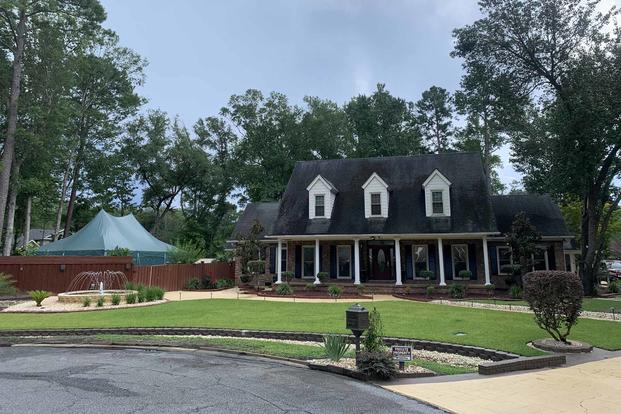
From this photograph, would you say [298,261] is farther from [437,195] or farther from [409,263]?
[437,195]

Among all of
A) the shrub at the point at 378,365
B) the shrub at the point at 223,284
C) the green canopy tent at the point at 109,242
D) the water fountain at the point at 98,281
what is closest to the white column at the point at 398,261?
the shrub at the point at 223,284

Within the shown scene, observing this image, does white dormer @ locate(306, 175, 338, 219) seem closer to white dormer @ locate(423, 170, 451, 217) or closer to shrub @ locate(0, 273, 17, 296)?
white dormer @ locate(423, 170, 451, 217)

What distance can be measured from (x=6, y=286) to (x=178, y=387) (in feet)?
58.2

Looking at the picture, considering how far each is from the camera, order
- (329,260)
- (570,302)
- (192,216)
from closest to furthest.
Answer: (570,302) < (329,260) < (192,216)

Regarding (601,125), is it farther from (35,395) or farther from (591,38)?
(35,395)

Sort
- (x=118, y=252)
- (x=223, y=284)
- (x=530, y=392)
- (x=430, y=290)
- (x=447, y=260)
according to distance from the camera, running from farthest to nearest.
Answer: (x=223, y=284), (x=118, y=252), (x=447, y=260), (x=430, y=290), (x=530, y=392)

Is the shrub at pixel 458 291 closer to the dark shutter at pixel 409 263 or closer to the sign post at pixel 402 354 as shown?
the dark shutter at pixel 409 263

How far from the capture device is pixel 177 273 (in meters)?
25.2

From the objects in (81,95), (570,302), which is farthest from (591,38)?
(81,95)

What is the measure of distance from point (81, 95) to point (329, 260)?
27.5 meters

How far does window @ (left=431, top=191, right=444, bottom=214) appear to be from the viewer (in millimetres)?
22172

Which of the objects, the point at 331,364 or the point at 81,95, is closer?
the point at 331,364

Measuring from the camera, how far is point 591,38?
20875 mm

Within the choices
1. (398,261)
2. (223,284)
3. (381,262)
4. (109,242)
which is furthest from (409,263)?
(109,242)
